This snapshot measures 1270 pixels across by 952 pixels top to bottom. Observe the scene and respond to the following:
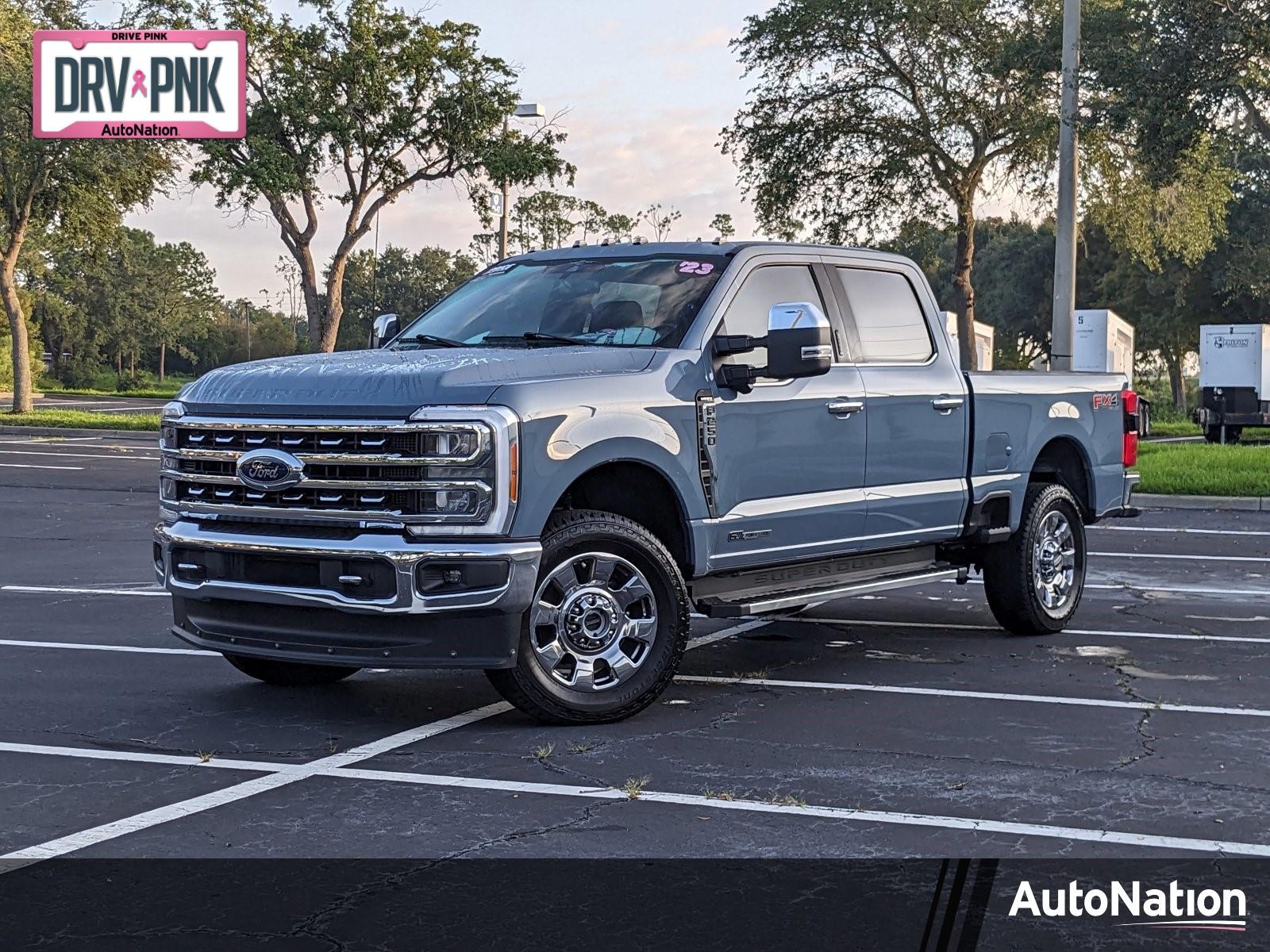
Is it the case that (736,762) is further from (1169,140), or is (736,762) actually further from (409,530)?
(1169,140)

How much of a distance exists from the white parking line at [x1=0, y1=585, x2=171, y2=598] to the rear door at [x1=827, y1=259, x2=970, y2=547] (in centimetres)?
511

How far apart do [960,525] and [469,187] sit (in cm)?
2948

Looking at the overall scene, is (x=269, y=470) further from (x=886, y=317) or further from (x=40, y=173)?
(x=40, y=173)

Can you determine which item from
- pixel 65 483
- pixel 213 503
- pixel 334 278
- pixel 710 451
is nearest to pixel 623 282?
pixel 710 451

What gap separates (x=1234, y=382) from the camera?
34469mm

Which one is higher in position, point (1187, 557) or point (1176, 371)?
point (1176, 371)

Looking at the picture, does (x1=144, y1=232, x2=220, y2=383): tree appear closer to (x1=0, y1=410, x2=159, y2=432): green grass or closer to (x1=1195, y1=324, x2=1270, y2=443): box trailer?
(x1=0, y1=410, x2=159, y2=432): green grass

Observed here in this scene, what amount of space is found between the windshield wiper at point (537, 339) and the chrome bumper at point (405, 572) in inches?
52.7

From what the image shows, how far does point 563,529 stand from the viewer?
22.1ft

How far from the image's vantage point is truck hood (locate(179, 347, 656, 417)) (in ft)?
21.5

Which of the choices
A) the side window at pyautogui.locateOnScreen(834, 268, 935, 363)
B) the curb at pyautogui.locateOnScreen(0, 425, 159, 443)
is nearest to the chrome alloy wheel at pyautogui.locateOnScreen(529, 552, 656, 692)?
the side window at pyautogui.locateOnScreen(834, 268, 935, 363)

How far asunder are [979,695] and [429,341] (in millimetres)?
3187

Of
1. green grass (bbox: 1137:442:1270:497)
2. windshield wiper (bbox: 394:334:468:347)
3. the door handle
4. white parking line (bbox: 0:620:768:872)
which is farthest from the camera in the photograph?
green grass (bbox: 1137:442:1270:497)

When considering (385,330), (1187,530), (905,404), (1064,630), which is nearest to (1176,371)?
(1187,530)
